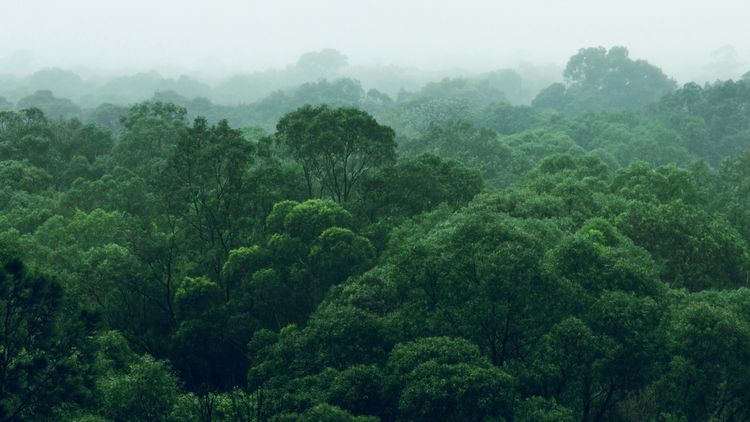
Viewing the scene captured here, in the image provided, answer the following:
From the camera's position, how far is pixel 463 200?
142 feet

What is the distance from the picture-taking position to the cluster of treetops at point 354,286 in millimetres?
21500

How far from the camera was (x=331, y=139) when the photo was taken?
134 feet

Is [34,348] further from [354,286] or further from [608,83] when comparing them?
A: [608,83]

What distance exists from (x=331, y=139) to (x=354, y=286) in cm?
1436

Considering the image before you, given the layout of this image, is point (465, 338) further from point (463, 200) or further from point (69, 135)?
point (69, 135)

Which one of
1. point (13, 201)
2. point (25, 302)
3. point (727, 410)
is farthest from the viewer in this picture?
point (13, 201)

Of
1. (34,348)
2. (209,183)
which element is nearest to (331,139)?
(209,183)

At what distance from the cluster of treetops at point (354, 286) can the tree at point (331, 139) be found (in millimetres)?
147

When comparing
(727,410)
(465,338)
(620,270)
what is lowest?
(727,410)

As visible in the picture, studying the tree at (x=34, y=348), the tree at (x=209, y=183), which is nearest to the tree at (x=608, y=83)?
the tree at (x=209, y=183)

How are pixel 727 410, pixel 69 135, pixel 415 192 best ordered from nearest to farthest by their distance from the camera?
pixel 727 410
pixel 415 192
pixel 69 135

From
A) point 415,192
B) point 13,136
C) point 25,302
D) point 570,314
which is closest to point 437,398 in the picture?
point 570,314

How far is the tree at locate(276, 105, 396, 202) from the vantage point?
41.3m

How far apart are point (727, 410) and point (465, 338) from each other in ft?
32.7
